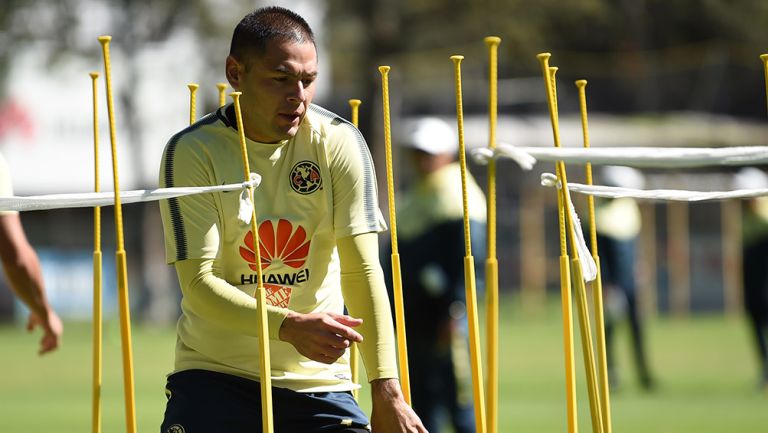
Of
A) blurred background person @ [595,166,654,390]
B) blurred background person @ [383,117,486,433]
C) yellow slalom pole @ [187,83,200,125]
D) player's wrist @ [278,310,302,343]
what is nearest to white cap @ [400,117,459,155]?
blurred background person @ [383,117,486,433]

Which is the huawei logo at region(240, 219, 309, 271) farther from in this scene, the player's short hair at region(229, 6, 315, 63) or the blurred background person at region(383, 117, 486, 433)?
the blurred background person at region(383, 117, 486, 433)

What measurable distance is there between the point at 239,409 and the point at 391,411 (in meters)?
0.47

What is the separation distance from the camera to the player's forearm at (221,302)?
4.07 m

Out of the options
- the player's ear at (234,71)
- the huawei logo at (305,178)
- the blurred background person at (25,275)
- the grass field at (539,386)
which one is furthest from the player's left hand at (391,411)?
the grass field at (539,386)

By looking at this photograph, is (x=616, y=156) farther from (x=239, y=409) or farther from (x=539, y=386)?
(x=539, y=386)

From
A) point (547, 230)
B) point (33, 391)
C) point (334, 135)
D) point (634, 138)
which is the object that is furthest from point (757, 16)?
point (334, 135)

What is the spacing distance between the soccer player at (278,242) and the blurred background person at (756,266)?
10.3m

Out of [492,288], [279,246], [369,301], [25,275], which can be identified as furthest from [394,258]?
[25,275]

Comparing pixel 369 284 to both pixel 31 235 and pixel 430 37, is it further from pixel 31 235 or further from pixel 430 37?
pixel 31 235

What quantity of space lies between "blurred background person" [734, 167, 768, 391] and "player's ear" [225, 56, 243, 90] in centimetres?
1058

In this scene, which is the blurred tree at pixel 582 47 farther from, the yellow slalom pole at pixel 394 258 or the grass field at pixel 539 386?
the yellow slalom pole at pixel 394 258

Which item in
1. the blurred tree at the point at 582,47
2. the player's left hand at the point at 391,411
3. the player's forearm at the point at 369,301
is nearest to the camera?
the player's left hand at the point at 391,411

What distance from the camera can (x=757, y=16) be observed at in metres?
31.1

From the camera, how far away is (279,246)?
433 centimetres
